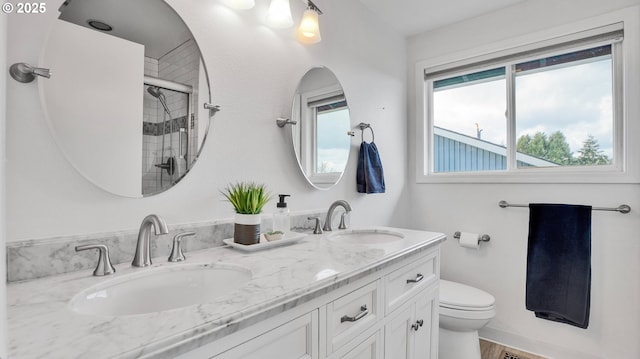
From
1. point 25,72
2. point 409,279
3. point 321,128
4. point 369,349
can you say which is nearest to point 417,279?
point 409,279

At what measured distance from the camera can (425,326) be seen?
1461 millimetres

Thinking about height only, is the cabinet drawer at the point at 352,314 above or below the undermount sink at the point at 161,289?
below

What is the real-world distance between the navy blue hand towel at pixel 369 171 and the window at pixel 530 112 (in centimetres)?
66

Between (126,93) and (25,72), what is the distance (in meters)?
0.24

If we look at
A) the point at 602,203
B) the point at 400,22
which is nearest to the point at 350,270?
the point at 602,203

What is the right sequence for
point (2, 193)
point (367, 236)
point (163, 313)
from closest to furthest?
point (2, 193)
point (163, 313)
point (367, 236)

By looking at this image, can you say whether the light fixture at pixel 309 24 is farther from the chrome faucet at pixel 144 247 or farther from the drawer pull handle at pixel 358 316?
the drawer pull handle at pixel 358 316

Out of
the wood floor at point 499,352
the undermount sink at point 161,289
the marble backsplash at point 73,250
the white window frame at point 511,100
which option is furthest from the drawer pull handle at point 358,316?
the white window frame at point 511,100

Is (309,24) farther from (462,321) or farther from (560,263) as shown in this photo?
(560,263)

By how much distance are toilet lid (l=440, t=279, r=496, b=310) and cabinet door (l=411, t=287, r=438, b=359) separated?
327 mm

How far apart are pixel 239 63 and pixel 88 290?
1.00 meters

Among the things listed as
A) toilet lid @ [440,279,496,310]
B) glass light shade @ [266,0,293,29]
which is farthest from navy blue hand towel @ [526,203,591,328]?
glass light shade @ [266,0,293,29]

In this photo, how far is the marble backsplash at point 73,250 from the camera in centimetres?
81

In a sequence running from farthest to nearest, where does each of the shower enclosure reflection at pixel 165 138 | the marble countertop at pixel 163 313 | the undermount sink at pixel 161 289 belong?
the shower enclosure reflection at pixel 165 138 < the undermount sink at pixel 161 289 < the marble countertop at pixel 163 313
